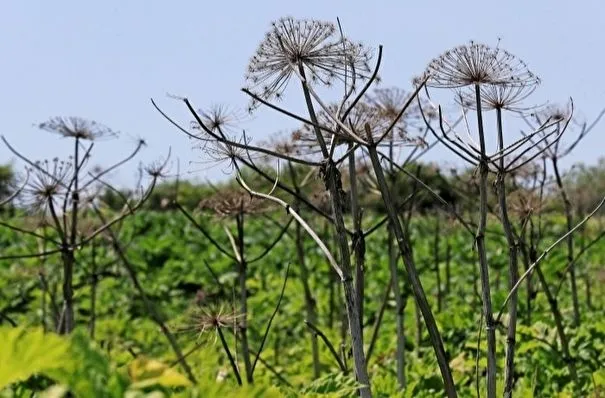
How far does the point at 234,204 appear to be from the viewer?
436 centimetres

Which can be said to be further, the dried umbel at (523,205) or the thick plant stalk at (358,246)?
the dried umbel at (523,205)

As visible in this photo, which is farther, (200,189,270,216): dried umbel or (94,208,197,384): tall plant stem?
Answer: (94,208,197,384): tall plant stem

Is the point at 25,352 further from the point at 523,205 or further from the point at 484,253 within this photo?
the point at 523,205

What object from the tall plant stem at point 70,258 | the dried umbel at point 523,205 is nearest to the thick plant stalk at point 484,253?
the dried umbel at point 523,205

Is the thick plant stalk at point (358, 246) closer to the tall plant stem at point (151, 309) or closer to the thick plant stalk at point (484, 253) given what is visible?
the thick plant stalk at point (484, 253)

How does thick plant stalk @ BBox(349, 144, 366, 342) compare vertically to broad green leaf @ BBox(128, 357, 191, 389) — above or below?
above

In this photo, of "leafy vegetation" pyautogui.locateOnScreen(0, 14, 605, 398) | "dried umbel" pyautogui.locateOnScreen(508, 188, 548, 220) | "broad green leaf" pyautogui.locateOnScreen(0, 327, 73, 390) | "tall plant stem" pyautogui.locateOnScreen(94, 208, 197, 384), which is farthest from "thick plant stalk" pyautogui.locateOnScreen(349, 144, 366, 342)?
"tall plant stem" pyautogui.locateOnScreen(94, 208, 197, 384)

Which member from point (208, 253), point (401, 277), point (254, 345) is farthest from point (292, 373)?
point (208, 253)

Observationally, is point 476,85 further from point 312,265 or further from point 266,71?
point 312,265

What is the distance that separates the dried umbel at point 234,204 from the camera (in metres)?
4.21

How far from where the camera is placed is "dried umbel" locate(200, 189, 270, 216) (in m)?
4.21

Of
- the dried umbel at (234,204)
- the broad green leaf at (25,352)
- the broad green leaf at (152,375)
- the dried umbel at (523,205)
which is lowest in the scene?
the broad green leaf at (152,375)

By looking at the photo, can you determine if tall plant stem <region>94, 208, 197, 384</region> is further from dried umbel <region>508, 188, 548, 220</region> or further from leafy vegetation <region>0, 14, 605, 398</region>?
dried umbel <region>508, 188, 548, 220</region>

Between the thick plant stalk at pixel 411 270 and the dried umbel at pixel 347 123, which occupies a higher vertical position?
the dried umbel at pixel 347 123
